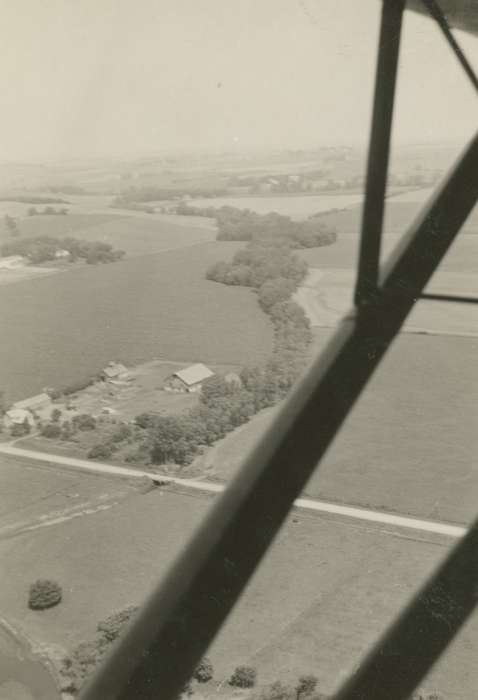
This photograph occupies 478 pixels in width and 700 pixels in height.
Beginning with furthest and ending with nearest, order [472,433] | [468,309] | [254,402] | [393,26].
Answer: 1. [468,309]
2. [254,402]
3. [472,433]
4. [393,26]

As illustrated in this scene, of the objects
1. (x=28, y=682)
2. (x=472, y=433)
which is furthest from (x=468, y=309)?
(x=28, y=682)

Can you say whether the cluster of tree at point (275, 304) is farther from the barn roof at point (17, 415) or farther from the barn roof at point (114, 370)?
the barn roof at point (17, 415)

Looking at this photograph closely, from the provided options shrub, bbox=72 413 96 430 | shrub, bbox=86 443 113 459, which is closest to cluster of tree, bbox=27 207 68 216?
shrub, bbox=72 413 96 430

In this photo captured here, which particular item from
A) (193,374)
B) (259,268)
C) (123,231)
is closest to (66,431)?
(193,374)

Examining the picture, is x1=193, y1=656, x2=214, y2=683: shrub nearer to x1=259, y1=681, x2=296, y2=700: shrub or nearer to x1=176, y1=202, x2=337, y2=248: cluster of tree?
x1=259, y1=681, x2=296, y2=700: shrub

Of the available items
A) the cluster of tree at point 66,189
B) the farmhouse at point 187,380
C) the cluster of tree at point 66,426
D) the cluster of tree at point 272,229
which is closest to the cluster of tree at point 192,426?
the cluster of tree at point 66,426

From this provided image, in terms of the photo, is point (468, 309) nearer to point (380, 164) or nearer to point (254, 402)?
point (254, 402)
